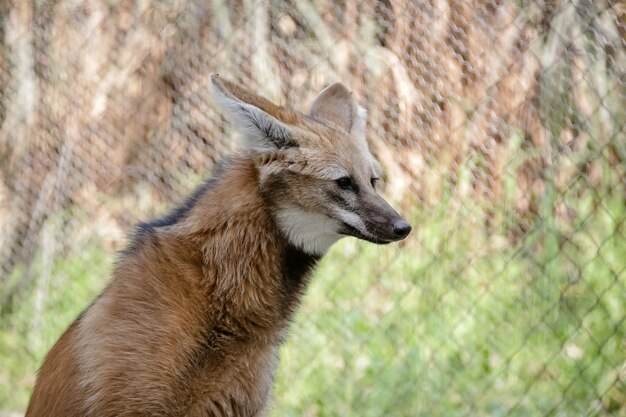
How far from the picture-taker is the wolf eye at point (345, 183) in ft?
9.27

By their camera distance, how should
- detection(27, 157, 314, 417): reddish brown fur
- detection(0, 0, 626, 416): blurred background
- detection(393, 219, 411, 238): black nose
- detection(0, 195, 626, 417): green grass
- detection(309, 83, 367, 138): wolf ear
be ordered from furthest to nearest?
detection(0, 195, 626, 417): green grass < detection(0, 0, 626, 416): blurred background < detection(309, 83, 367, 138): wolf ear < detection(393, 219, 411, 238): black nose < detection(27, 157, 314, 417): reddish brown fur

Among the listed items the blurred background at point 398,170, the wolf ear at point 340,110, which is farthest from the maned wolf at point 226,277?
the blurred background at point 398,170

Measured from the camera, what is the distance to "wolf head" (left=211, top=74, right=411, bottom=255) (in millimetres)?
2789

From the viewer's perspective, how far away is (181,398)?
2660mm

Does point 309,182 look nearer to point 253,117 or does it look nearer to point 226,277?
point 253,117

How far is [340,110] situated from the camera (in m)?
3.30

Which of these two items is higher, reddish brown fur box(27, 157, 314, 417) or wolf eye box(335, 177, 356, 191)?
wolf eye box(335, 177, 356, 191)

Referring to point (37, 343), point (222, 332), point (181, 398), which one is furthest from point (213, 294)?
point (37, 343)

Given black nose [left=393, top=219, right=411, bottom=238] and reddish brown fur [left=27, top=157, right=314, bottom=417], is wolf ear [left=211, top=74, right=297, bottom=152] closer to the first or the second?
reddish brown fur [left=27, top=157, right=314, bottom=417]

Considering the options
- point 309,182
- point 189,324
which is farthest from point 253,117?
point 189,324

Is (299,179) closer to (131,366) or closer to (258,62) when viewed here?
(131,366)

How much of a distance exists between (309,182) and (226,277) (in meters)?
0.41

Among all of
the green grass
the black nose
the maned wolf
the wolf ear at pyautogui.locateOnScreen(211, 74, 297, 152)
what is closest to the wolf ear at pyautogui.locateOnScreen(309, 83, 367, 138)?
the maned wolf

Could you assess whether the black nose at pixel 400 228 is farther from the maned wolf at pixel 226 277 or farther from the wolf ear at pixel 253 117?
the wolf ear at pixel 253 117
